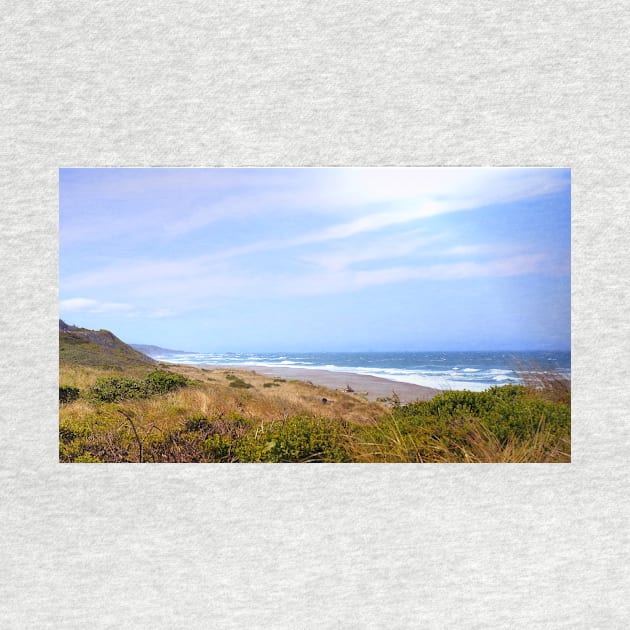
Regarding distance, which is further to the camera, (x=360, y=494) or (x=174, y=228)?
(x=174, y=228)

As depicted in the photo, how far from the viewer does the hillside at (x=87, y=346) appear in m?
3.86

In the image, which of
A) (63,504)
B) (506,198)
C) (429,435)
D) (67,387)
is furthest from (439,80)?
(63,504)

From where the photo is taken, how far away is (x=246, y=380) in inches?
156

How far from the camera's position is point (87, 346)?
12.8 ft

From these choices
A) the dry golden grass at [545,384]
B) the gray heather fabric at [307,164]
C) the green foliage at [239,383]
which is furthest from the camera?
the green foliage at [239,383]

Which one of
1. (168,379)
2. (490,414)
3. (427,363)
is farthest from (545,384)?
(168,379)

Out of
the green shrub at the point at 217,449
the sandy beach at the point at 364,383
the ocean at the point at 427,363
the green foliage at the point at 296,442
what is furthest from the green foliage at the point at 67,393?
the sandy beach at the point at 364,383

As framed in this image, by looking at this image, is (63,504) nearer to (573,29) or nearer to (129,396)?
(129,396)

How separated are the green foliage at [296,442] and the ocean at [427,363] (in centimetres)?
43

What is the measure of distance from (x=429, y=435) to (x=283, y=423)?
1084 mm

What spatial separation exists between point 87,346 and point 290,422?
1619 millimetres

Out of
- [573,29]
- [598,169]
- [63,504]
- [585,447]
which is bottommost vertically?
[63,504]

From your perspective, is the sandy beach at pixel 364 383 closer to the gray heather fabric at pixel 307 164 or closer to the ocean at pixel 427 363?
the ocean at pixel 427 363

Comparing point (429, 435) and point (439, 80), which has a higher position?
point (439, 80)
